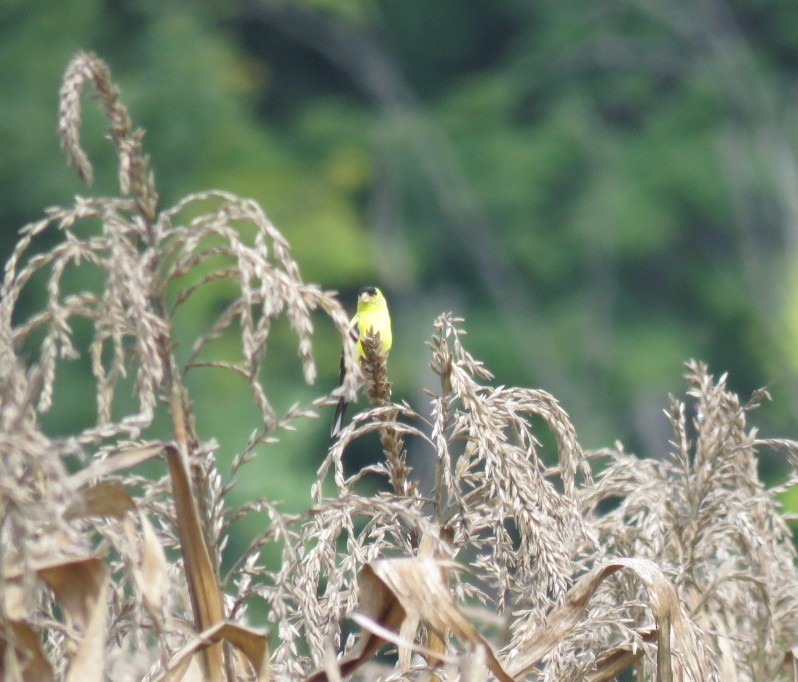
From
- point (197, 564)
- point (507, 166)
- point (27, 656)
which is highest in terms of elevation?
point (507, 166)

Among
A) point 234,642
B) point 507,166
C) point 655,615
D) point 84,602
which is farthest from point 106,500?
point 507,166

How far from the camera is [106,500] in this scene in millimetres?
1620

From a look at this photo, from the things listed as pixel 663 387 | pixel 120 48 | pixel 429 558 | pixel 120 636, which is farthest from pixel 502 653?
pixel 120 48

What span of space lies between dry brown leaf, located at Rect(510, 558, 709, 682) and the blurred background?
41.7 ft

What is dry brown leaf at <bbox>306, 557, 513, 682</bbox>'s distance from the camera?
5.16 feet

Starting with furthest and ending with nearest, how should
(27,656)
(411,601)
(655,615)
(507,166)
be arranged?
(507,166) → (655,615) → (411,601) → (27,656)

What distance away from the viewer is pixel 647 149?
18844mm

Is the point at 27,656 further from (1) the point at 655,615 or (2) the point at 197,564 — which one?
(1) the point at 655,615

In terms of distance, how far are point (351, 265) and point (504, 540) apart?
50.4ft

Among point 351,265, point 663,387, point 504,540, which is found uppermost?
point 351,265

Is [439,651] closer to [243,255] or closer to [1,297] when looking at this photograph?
[243,255]

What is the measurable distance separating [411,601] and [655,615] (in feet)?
1.16

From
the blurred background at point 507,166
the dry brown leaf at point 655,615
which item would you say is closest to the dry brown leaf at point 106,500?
the dry brown leaf at point 655,615

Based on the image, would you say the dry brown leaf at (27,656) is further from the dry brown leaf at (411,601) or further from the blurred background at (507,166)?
the blurred background at (507,166)
